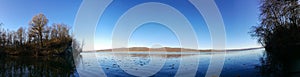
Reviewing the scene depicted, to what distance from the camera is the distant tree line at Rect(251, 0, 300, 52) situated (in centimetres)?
2680

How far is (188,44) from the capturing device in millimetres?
21844

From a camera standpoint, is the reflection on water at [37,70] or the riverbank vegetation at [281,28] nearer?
the reflection on water at [37,70]

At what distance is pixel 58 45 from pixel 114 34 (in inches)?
2151

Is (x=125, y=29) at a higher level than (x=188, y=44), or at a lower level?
higher

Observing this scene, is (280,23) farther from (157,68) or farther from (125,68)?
(125,68)

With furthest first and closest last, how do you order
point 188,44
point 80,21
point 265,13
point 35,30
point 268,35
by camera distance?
point 35,30
point 268,35
point 265,13
point 188,44
point 80,21

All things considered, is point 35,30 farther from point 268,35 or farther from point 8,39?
point 268,35

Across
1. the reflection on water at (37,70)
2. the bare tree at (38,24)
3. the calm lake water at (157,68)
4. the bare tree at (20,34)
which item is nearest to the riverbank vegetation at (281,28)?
the calm lake water at (157,68)

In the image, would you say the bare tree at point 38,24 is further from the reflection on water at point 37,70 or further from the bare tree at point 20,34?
the reflection on water at point 37,70

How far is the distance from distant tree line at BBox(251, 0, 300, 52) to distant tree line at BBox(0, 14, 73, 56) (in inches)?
2096

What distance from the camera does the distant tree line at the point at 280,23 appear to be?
26.8m

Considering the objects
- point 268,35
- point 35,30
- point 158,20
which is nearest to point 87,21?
point 158,20

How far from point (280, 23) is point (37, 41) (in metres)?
61.5

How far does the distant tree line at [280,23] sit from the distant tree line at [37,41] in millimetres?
53250
